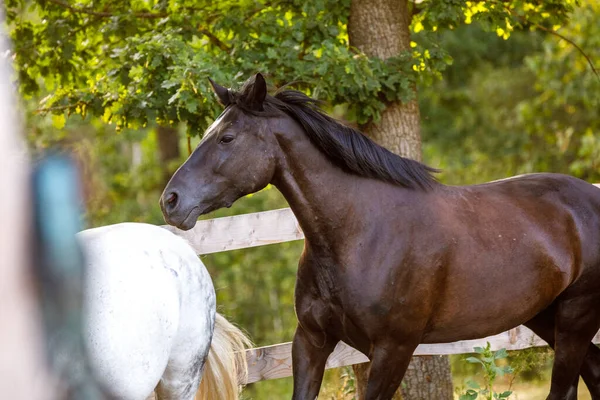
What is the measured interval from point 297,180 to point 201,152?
1.58 ft

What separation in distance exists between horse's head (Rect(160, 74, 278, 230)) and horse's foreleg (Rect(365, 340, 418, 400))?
965 millimetres

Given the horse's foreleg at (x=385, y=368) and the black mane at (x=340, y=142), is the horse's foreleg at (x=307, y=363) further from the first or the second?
the black mane at (x=340, y=142)

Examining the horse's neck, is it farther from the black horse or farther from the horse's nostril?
the horse's nostril

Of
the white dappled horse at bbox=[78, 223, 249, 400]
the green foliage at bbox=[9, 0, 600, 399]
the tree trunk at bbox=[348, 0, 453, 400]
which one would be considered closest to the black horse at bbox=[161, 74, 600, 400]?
the white dappled horse at bbox=[78, 223, 249, 400]

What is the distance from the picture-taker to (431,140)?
1769 cm

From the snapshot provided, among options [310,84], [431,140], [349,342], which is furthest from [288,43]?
[431,140]

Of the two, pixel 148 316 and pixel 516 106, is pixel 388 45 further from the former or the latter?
pixel 516 106

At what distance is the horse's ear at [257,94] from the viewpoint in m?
3.55

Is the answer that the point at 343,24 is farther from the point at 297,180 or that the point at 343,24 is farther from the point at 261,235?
the point at 297,180

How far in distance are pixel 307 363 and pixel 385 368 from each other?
1.36ft

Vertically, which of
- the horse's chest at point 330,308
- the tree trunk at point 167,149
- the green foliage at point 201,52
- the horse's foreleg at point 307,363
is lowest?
the tree trunk at point 167,149

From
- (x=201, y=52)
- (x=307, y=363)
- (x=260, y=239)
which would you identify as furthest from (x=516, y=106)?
(x=307, y=363)

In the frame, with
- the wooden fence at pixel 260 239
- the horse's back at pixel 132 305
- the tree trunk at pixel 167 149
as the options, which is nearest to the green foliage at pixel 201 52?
the wooden fence at pixel 260 239

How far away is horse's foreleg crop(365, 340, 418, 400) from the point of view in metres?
3.64
